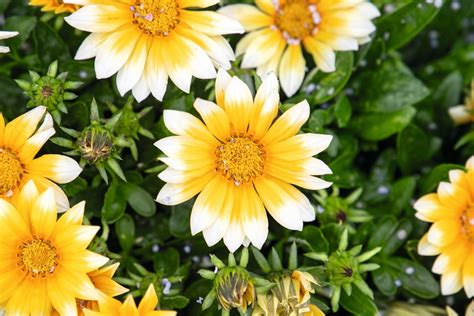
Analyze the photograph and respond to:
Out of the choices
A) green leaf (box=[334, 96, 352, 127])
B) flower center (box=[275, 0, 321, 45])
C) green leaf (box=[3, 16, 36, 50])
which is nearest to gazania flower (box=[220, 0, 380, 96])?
flower center (box=[275, 0, 321, 45])

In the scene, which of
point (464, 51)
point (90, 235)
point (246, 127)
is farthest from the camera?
point (464, 51)

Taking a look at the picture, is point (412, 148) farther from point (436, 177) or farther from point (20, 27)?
point (20, 27)

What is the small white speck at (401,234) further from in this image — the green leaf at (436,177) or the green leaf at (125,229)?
the green leaf at (125,229)

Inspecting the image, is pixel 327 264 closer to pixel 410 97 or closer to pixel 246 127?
pixel 246 127

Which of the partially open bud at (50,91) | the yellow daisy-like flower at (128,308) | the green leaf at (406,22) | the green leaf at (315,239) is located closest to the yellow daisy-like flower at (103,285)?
the yellow daisy-like flower at (128,308)

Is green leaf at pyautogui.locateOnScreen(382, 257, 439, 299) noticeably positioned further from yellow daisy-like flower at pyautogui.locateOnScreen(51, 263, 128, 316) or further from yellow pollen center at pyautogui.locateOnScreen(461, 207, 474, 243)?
yellow daisy-like flower at pyautogui.locateOnScreen(51, 263, 128, 316)

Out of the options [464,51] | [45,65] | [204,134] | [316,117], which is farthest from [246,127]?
[464,51]
